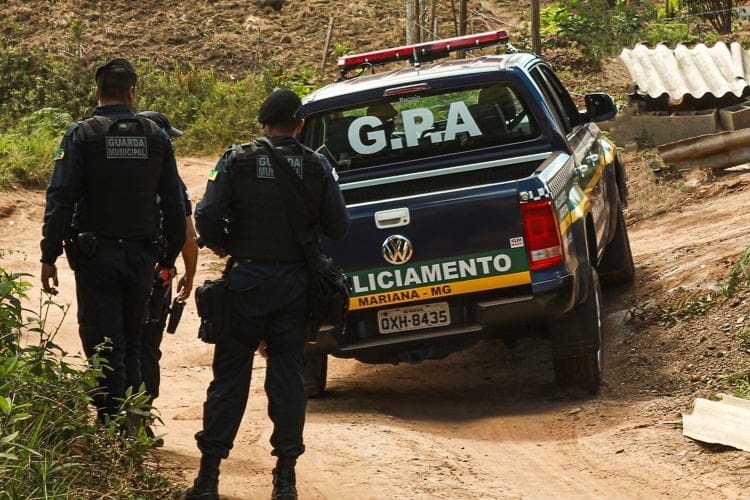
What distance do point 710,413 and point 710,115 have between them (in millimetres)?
7820

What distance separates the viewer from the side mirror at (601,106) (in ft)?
27.3

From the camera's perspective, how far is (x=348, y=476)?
5.45 m

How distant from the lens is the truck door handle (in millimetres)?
6457

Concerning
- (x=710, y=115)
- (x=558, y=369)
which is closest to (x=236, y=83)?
(x=710, y=115)

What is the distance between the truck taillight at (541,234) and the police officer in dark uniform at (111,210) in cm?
190

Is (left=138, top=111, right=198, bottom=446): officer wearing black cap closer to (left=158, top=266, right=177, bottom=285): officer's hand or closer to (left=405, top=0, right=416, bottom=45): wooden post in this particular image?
(left=158, top=266, right=177, bottom=285): officer's hand

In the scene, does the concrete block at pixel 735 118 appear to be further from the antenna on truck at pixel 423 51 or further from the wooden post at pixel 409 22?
the wooden post at pixel 409 22

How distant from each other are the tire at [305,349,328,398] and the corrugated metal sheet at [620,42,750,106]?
748 cm

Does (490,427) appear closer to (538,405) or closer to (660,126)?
(538,405)

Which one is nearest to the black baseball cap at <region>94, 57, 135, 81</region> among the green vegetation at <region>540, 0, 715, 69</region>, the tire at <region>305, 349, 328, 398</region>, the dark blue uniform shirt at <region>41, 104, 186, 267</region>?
the dark blue uniform shirt at <region>41, 104, 186, 267</region>

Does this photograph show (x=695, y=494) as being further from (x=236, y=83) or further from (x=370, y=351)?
(x=236, y=83)

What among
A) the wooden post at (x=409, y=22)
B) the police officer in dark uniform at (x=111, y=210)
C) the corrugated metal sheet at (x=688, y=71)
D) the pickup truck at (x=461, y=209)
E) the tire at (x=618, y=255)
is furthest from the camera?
the wooden post at (x=409, y=22)

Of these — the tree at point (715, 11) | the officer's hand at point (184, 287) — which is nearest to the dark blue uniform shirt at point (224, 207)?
the officer's hand at point (184, 287)

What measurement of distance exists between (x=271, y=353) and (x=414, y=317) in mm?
1835
